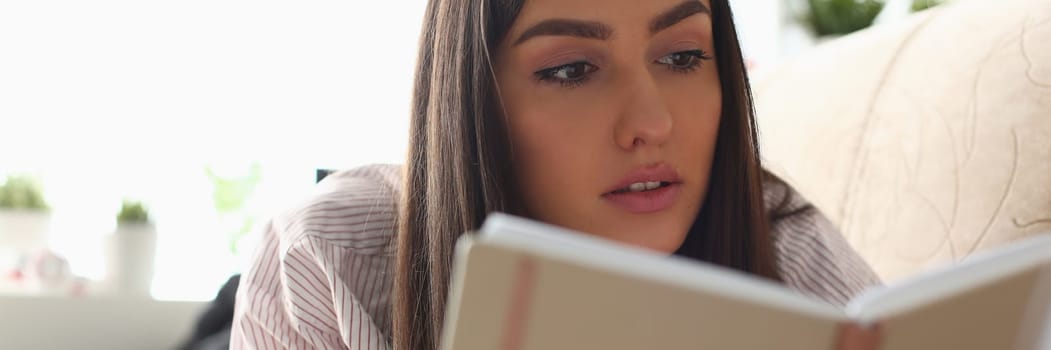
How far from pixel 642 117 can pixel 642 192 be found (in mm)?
71

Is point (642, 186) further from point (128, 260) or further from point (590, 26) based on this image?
point (128, 260)

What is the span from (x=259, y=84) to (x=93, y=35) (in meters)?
0.38

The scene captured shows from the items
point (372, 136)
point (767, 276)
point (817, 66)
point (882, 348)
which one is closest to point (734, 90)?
point (767, 276)

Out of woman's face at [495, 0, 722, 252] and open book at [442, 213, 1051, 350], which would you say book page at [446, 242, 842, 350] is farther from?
A: woman's face at [495, 0, 722, 252]

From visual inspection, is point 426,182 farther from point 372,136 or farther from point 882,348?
point 372,136

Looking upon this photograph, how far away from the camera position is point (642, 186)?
0.90 m

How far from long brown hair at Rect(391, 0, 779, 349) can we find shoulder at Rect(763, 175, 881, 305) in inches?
9.2

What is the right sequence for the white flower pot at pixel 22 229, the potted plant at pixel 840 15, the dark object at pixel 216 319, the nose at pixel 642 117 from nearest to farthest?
the nose at pixel 642 117
the dark object at pixel 216 319
the white flower pot at pixel 22 229
the potted plant at pixel 840 15

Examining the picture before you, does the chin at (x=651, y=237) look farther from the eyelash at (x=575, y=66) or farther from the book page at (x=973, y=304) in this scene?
the book page at (x=973, y=304)

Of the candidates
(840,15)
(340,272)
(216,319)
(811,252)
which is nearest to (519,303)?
(340,272)

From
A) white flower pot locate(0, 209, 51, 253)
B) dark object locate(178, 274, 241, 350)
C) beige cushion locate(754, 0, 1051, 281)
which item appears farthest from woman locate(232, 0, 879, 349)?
white flower pot locate(0, 209, 51, 253)

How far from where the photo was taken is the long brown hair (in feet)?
3.07

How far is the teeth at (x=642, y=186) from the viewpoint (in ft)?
2.95

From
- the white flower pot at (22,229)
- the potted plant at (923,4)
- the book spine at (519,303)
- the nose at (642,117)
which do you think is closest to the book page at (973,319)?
the book spine at (519,303)
